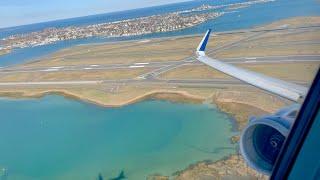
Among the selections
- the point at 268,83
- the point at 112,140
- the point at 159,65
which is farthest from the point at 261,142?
the point at 159,65

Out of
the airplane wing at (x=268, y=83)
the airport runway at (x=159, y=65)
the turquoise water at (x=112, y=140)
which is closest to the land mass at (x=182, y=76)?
the airport runway at (x=159, y=65)

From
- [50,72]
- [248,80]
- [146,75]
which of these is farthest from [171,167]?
[50,72]

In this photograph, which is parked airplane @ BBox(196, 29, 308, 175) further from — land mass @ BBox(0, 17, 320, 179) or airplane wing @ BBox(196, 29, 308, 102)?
land mass @ BBox(0, 17, 320, 179)

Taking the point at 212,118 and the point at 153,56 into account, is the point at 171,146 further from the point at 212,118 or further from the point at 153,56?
the point at 153,56

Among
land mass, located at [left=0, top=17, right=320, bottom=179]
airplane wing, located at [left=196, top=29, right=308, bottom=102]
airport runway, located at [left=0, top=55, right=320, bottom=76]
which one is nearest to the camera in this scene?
airplane wing, located at [left=196, top=29, right=308, bottom=102]

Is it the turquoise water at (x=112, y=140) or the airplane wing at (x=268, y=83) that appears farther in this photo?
the turquoise water at (x=112, y=140)

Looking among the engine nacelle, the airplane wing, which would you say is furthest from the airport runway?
the engine nacelle

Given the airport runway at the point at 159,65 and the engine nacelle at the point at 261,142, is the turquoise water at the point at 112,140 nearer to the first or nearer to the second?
the airport runway at the point at 159,65
